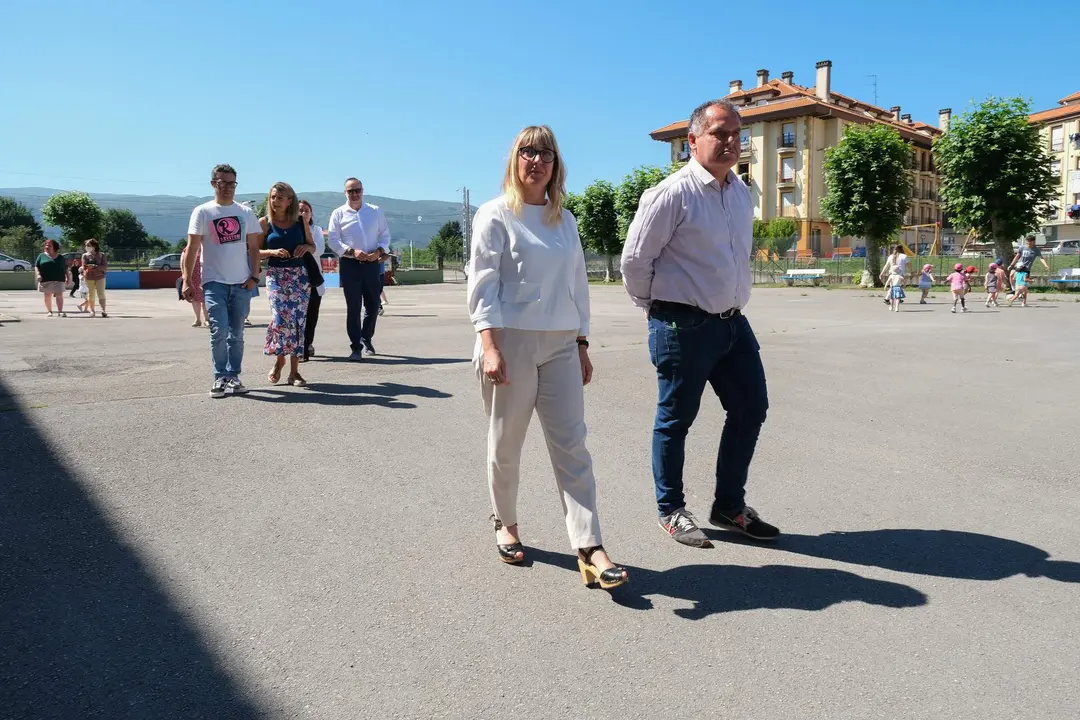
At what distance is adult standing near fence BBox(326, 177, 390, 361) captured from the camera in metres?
9.53

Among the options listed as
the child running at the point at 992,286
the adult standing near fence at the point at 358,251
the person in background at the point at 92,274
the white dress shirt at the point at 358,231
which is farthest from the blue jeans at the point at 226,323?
the child running at the point at 992,286

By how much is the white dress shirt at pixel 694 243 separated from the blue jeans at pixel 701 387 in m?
0.09

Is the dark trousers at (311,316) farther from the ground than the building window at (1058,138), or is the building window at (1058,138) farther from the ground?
the building window at (1058,138)

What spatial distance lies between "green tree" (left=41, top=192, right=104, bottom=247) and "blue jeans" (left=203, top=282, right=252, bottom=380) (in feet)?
234

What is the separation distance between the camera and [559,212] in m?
3.31

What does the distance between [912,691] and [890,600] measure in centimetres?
71

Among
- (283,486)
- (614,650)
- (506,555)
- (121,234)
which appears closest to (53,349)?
(283,486)

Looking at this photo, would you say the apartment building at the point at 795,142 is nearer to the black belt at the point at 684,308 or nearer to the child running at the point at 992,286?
the child running at the point at 992,286

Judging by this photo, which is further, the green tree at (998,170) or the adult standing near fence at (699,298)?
the green tree at (998,170)

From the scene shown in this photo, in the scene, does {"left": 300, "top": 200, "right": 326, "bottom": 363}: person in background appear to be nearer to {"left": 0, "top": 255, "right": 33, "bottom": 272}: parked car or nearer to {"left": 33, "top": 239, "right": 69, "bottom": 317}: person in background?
{"left": 33, "top": 239, "right": 69, "bottom": 317}: person in background

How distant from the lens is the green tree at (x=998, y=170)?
96.4 ft

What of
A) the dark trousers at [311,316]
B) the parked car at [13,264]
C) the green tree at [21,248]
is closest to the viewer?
the dark trousers at [311,316]

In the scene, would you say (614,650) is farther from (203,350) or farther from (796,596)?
(203,350)

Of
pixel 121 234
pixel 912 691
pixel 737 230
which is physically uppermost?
pixel 121 234
